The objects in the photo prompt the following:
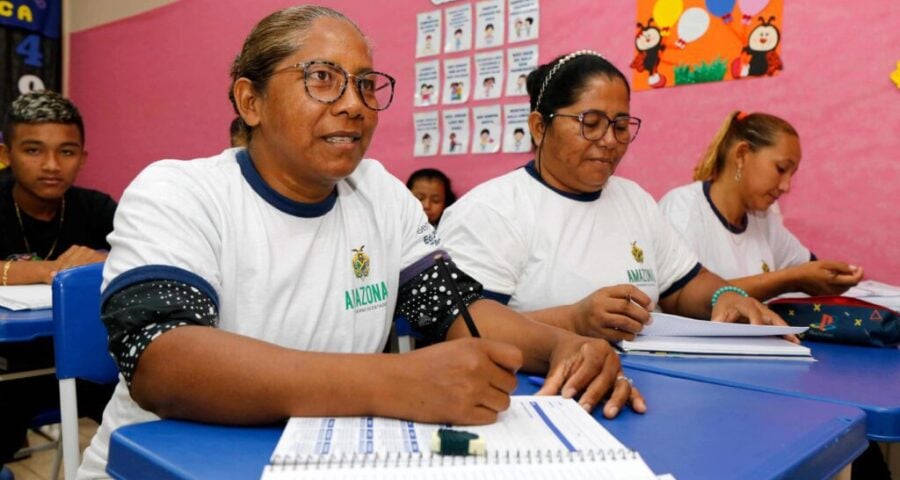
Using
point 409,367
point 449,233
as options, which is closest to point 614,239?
point 449,233

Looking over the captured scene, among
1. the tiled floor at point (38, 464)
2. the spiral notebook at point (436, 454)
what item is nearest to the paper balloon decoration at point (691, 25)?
the spiral notebook at point (436, 454)

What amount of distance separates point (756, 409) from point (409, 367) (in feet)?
1.63

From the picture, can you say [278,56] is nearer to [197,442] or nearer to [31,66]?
[197,442]

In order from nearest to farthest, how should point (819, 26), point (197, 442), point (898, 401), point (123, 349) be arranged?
point (197, 442)
point (123, 349)
point (898, 401)
point (819, 26)

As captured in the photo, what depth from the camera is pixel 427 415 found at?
76cm

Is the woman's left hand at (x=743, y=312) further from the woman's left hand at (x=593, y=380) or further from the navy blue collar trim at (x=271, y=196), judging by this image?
the navy blue collar trim at (x=271, y=196)

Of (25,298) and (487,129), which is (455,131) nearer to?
(487,129)

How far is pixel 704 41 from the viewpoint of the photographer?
244 cm

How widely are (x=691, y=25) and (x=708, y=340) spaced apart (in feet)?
4.87

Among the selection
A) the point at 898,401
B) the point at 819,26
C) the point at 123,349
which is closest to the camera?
the point at 123,349

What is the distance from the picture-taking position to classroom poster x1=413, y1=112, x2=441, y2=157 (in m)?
3.23

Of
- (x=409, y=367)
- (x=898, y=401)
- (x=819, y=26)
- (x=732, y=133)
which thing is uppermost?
(x=819, y=26)

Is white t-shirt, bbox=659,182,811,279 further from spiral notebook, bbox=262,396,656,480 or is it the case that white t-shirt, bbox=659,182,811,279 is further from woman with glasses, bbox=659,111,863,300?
spiral notebook, bbox=262,396,656,480

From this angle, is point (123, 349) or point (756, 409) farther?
A: point (756, 409)
